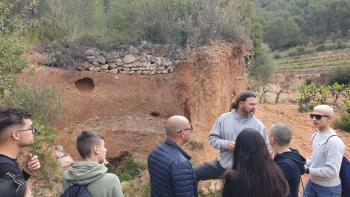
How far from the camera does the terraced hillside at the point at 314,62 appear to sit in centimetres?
4428

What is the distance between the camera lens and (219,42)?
36.5 ft

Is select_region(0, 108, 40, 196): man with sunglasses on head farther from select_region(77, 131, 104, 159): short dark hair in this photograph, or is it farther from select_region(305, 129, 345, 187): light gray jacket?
select_region(305, 129, 345, 187): light gray jacket

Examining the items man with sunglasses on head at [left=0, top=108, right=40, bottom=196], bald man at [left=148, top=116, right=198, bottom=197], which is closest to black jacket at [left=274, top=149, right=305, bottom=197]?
bald man at [left=148, top=116, right=198, bottom=197]

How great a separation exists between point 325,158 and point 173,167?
2134mm

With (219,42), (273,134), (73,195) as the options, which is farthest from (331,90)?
(73,195)

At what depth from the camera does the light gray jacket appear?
16.3 feet

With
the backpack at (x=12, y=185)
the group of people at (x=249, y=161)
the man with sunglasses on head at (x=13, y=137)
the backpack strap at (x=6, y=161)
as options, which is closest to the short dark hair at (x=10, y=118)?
the man with sunglasses on head at (x=13, y=137)

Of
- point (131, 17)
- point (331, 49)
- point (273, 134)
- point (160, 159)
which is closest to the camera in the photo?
point (160, 159)

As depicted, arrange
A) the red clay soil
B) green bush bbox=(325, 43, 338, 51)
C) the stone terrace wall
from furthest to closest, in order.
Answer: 1. green bush bbox=(325, 43, 338, 51)
2. the stone terrace wall
3. the red clay soil

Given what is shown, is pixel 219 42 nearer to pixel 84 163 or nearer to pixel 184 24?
pixel 184 24

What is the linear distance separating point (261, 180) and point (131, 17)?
932cm

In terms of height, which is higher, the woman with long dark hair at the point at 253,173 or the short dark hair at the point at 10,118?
the short dark hair at the point at 10,118

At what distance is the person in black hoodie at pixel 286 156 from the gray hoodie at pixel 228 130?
888 mm

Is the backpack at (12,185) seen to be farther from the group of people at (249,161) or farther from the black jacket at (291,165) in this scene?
the black jacket at (291,165)
